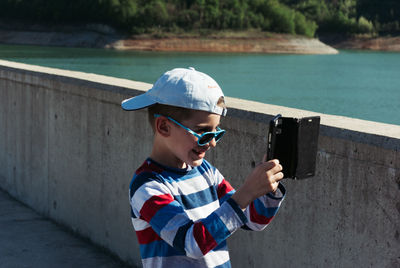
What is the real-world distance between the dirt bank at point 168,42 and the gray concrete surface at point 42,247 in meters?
57.8

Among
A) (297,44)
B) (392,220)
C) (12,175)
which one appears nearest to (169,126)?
(392,220)

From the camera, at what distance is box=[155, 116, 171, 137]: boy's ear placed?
2045 mm

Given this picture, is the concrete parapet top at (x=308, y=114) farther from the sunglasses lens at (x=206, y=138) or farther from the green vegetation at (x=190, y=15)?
the green vegetation at (x=190, y=15)

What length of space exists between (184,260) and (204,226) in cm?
23

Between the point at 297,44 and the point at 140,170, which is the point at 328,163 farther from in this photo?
the point at 297,44

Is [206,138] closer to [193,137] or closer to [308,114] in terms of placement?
[193,137]

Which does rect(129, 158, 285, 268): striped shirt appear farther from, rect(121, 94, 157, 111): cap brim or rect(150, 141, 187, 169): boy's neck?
rect(121, 94, 157, 111): cap brim

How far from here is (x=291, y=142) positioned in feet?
6.81

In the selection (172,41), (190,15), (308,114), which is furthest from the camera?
(190,15)

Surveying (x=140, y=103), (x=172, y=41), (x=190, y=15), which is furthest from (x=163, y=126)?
(x=190, y=15)

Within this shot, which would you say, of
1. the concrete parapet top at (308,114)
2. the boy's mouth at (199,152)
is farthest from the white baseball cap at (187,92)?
the concrete parapet top at (308,114)

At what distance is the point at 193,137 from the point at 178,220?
247mm

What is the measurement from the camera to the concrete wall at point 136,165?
286 cm

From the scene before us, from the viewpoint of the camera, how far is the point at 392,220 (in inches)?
109
